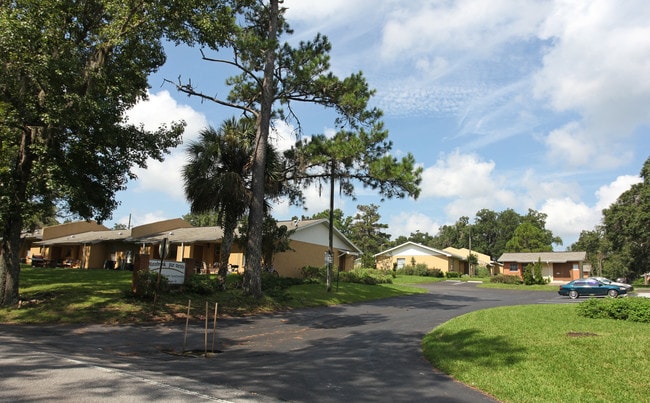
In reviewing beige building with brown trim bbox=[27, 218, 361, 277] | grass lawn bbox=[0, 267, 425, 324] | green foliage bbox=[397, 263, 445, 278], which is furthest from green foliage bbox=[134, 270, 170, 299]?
green foliage bbox=[397, 263, 445, 278]

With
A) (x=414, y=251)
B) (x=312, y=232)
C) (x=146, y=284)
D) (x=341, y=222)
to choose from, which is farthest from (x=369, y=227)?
(x=146, y=284)

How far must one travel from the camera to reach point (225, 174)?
19.9 metres

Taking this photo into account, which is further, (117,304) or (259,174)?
(259,174)

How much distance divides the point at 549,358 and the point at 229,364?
605 centimetres

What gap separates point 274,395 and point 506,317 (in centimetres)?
1032

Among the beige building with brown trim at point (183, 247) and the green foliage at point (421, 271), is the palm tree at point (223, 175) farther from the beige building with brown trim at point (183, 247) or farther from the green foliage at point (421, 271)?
the green foliage at point (421, 271)

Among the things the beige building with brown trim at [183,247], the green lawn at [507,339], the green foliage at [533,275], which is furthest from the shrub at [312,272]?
the green foliage at [533,275]

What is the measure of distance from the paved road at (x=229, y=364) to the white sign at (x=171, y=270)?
3945 mm

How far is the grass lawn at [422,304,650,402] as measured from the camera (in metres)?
6.80

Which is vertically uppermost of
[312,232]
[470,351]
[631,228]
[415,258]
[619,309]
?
[631,228]

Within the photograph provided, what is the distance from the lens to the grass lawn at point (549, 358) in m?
6.80

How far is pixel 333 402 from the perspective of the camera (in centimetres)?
626

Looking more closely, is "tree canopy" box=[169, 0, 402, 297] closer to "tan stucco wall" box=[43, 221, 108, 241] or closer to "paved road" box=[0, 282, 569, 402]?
"paved road" box=[0, 282, 569, 402]

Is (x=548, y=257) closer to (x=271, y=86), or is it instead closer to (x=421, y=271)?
(x=421, y=271)
